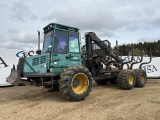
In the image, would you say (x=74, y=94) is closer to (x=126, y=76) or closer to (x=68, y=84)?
(x=68, y=84)

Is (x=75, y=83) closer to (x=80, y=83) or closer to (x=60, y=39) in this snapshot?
(x=80, y=83)

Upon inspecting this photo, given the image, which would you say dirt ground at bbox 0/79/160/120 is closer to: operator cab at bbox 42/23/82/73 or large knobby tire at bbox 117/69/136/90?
operator cab at bbox 42/23/82/73

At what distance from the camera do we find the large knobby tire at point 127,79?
10439mm

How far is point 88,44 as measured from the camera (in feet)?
36.9

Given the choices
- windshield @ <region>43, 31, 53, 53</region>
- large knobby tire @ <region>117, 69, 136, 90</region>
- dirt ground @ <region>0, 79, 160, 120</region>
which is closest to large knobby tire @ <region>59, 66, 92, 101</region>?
dirt ground @ <region>0, 79, 160, 120</region>

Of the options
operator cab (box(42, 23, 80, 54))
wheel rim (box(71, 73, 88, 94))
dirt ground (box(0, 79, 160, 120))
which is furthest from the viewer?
operator cab (box(42, 23, 80, 54))

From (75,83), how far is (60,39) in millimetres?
1822

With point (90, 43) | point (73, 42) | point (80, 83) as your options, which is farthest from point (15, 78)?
point (90, 43)

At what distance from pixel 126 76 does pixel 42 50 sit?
14.7 ft

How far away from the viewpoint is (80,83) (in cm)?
814

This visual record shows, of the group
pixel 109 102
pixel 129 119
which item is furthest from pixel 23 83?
pixel 129 119

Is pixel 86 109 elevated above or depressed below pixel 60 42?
below

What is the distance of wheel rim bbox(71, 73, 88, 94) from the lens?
782 centimetres

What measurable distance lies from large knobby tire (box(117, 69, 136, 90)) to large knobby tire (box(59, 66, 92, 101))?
9.91ft
